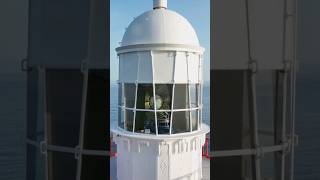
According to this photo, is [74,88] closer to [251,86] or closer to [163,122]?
[251,86]

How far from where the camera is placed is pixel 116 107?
198 inches

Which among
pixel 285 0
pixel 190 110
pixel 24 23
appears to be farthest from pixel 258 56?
pixel 190 110

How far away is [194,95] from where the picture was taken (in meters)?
4.96

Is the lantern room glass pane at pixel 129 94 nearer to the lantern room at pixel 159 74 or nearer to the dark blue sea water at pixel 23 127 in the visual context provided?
the lantern room at pixel 159 74

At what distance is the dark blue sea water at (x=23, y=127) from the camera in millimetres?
1780

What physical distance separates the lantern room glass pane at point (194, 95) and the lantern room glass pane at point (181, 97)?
4.1 inches

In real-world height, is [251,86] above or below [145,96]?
above

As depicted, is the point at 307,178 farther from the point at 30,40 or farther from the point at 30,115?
the point at 30,40

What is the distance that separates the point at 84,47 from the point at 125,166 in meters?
3.55

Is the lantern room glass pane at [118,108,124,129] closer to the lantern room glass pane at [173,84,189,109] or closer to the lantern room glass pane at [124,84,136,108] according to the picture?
the lantern room glass pane at [124,84,136,108]

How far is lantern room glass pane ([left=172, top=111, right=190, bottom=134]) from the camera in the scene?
15.6 feet

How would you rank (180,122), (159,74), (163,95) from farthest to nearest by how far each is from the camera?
1. (180,122)
2. (163,95)
3. (159,74)

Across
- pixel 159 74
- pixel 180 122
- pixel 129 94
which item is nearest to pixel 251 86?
pixel 159 74

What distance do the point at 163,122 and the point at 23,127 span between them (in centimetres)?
278
